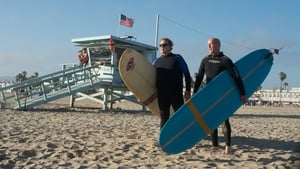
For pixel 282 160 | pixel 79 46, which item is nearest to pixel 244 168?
pixel 282 160

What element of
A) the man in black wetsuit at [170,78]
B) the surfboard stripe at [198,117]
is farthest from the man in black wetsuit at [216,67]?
the surfboard stripe at [198,117]

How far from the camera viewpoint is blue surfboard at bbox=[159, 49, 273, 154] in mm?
5277

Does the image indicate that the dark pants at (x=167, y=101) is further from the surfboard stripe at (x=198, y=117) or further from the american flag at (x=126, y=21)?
the american flag at (x=126, y=21)

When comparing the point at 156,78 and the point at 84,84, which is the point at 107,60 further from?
the point at 156,78

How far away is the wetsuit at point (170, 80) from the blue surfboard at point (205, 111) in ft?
1.36

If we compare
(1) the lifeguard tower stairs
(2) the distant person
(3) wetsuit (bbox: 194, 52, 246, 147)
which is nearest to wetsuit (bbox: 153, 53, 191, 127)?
(3) wetsuit (bbox: 194, 52, 246, 147)

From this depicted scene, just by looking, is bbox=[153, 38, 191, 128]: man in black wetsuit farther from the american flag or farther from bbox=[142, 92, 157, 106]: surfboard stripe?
the american flag

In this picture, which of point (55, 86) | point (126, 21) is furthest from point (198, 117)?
point (126, 21)

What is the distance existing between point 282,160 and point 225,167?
100cm

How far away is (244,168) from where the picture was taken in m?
4.91

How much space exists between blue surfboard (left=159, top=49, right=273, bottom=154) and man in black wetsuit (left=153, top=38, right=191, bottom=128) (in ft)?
1.17

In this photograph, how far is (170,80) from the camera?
589cm

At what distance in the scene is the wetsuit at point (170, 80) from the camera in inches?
231

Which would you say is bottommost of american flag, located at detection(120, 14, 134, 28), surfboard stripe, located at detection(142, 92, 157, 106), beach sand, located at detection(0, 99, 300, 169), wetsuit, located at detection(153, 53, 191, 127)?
beach sand, located at detection(0, 99, 300, 169)
